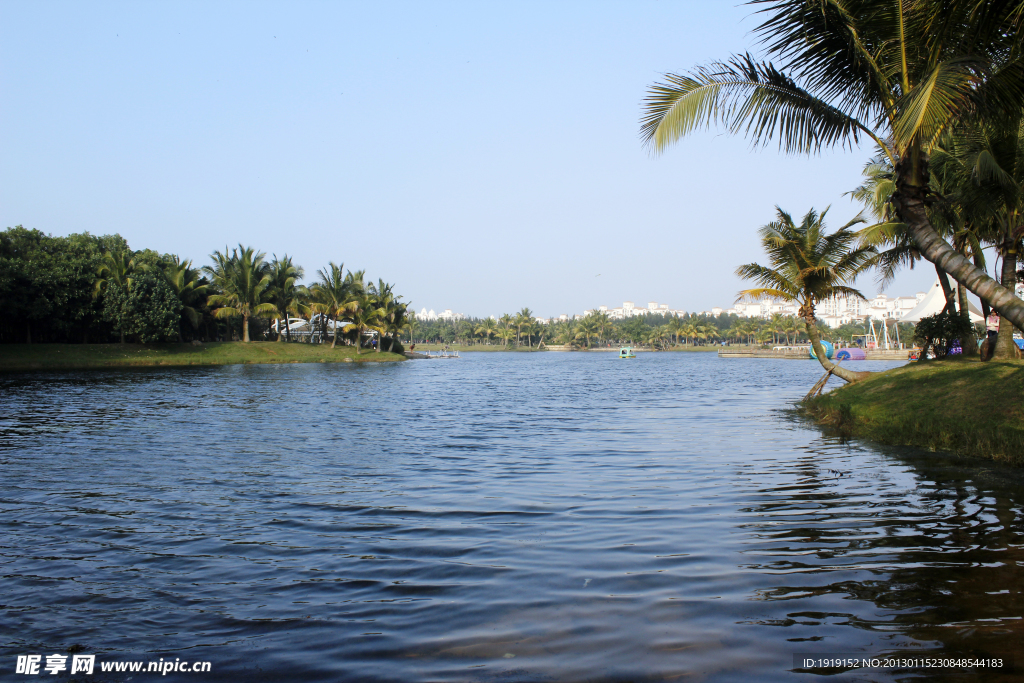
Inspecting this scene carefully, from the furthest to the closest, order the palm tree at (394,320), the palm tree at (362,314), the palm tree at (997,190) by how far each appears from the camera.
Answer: the palm tree at (394,320)
the palm tree at (362,314)
the palm tree at (997,190)

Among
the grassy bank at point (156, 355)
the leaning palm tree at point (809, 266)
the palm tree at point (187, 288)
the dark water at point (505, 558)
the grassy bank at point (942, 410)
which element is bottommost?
the dark water at point (505, 558)

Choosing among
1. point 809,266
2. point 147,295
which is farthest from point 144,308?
point 809,266

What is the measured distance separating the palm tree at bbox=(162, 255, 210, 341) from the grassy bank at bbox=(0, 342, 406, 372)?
9.01 feet

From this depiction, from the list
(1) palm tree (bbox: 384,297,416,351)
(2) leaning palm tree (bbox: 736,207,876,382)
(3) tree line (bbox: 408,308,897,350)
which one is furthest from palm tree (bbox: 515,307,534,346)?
(2) leaning palm tree (bbox: 736,207,876,382)

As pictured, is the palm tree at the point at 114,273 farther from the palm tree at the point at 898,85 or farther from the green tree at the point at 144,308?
the palm tree at the point at 898,85

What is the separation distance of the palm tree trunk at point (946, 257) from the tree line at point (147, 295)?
4800 cm

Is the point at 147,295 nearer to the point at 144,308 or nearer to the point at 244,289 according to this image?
the point at 144,308

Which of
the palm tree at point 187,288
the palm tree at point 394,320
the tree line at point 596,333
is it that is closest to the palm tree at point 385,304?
the palm tree at point 394,320

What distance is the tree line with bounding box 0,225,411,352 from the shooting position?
4466cm

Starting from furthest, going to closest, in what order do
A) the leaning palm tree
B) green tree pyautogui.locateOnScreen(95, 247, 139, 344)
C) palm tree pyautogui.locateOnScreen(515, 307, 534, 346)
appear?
palm tree pyautogui.locateOnScreen(515, 307, 534, 346), green tree pyautogui.locateOnScreen(95, 247, 139, 344), the leaning palm tree

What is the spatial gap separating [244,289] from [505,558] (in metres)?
61.5

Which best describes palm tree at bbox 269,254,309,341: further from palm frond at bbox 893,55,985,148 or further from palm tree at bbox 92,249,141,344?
palm frond at bbox 893,55,985,148

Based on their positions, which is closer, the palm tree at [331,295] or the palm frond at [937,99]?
the palm frond at [937,99]

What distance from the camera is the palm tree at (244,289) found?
61094 millimetres
